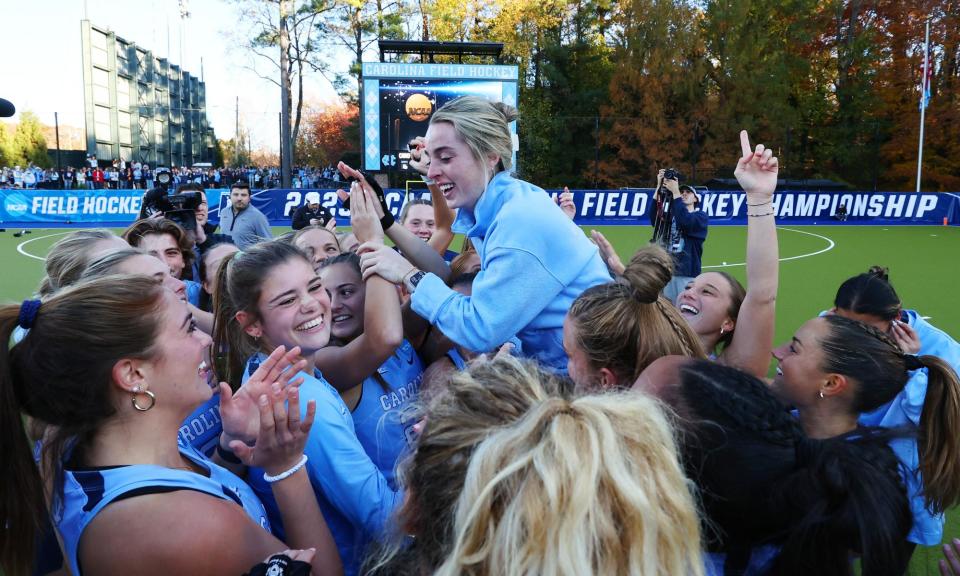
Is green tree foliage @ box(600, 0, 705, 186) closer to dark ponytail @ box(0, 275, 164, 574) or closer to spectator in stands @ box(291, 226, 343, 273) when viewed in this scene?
spectator in stands @ box(291, 226, 343, 273)

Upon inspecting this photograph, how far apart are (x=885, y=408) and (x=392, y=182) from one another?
2816cm

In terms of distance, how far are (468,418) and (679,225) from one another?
7.57 metres

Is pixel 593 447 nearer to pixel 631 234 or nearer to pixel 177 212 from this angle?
pixel 177 212

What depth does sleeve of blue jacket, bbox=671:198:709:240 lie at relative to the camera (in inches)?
328

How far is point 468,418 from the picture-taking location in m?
1.38

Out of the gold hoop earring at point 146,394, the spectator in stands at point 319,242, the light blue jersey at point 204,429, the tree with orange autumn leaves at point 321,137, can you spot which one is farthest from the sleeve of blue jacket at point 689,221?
the tree with orange autumn leaves at point 321,137

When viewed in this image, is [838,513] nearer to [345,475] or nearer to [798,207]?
[345,475]

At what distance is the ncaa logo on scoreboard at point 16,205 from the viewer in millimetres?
22203

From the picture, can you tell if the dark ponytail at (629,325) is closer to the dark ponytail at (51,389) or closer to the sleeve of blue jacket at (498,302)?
the sleeve of blue jacket at (498,302)

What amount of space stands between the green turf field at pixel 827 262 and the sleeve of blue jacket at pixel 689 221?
1577 millimetres

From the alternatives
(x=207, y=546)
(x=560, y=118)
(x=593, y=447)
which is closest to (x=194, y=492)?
(x=207, y=546)

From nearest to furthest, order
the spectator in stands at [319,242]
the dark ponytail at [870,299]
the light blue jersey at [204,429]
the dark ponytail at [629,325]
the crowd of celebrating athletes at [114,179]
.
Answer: the dark ponytail at [629,325]
the light blue jersey at [204,429]
the dark ponytail at [870,299]
the spectator in stands at [319,242]
the crowd of celebrating athletes at [114,179]

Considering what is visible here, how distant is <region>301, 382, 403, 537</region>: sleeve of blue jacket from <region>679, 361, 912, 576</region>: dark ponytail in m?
1.00

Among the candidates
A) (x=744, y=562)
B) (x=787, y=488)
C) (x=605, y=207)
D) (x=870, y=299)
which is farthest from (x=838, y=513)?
(x=605, y=207)
